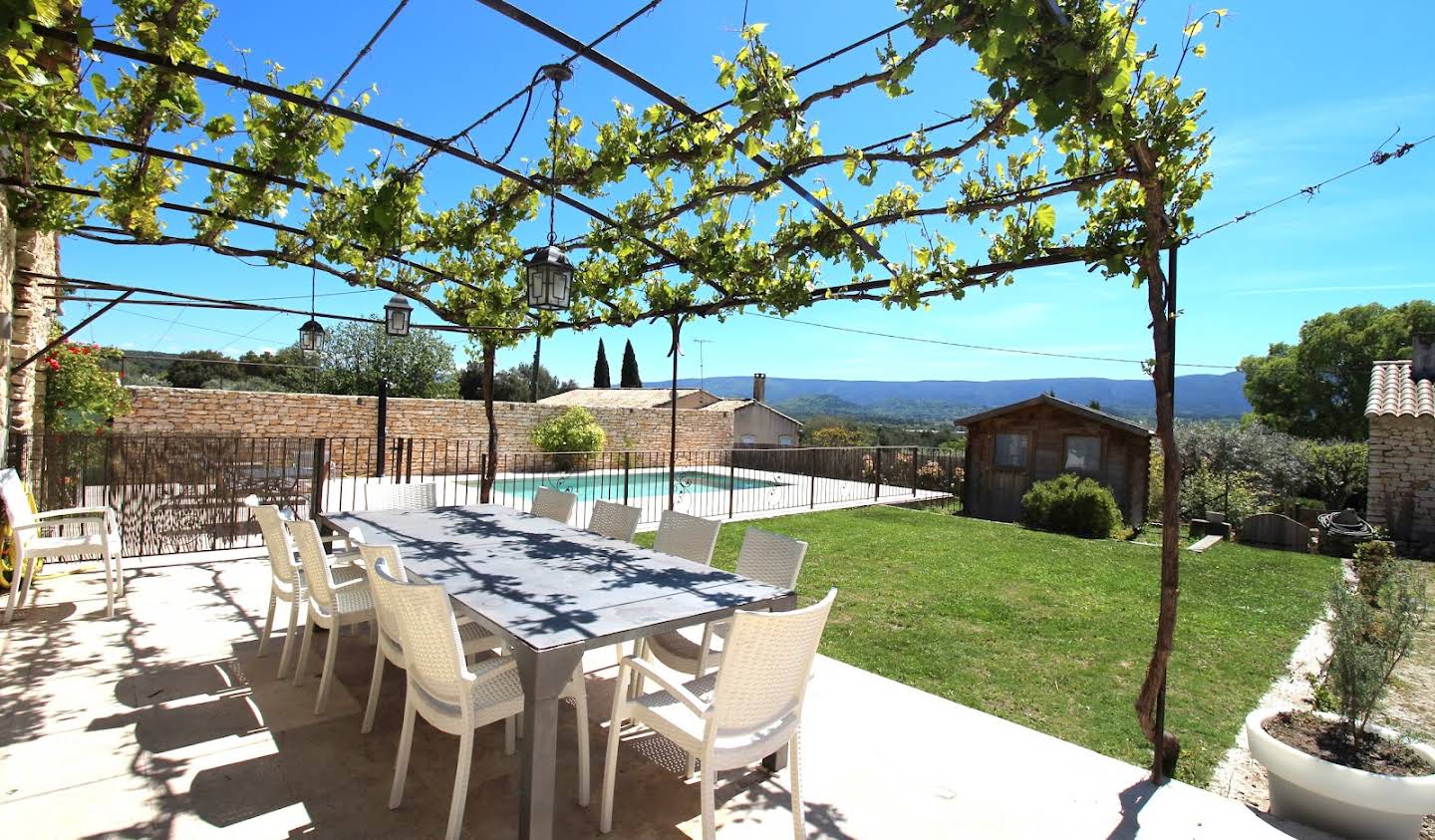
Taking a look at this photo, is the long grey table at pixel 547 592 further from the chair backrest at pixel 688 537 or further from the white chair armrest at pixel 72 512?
the white chair armrest at pixel 72 512

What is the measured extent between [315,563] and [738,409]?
18.0 m

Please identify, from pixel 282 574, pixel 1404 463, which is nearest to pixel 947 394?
pixel 1404 463

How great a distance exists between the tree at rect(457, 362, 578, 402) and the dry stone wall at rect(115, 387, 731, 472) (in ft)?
16.2

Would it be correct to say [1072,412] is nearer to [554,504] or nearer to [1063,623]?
[1063,623]

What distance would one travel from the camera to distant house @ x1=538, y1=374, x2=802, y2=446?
69.2 feet

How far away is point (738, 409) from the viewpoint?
20.9m

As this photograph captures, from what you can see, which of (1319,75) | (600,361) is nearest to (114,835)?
(1319,75)

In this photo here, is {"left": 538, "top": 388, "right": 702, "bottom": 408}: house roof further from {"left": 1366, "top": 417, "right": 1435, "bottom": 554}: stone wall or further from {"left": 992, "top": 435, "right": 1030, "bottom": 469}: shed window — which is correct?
{"left": 1366, "top": 417, "right": 1435, "bottom": 554}: stone wall

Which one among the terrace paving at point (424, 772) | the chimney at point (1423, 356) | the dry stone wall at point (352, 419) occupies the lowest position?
the terrace paving at point (424, 772)

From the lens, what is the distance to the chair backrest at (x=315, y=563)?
3088mm

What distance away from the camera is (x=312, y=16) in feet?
11.1

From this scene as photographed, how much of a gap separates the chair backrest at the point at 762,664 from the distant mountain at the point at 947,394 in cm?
6896

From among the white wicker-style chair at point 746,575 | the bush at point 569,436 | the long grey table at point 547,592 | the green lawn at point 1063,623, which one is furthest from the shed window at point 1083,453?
the long grey table at point 547,592

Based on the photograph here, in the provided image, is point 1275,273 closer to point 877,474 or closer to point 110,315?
point 877,474
